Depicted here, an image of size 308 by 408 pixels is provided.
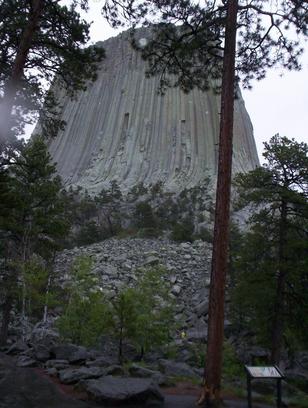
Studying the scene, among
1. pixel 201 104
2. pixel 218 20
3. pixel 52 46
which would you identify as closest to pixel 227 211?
pixel 218 20

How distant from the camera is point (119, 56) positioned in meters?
77.6

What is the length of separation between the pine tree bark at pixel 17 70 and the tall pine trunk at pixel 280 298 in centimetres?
925

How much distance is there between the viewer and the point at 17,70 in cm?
915

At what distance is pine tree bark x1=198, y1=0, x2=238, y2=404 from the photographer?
7352mm

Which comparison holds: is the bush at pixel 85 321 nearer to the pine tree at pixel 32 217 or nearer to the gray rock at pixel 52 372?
the pine tree at pixel 32 217

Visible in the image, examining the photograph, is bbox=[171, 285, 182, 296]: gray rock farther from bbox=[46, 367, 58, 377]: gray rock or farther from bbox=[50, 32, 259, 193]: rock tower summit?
bbox=[50, 32, 259, 193]: rock tower summit

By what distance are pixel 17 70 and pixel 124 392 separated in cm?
634

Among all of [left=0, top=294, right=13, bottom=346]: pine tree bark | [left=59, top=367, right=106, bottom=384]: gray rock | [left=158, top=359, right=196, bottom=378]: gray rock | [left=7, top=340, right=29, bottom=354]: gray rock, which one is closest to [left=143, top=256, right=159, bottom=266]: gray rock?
[left=0, top=294, right=13, bottom=346]: pine tree bark

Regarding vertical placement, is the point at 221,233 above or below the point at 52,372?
above

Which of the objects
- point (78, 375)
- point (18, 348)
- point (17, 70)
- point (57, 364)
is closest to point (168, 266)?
point (18, 348)

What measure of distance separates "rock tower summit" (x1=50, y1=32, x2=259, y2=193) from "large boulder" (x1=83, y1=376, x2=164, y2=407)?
153ft

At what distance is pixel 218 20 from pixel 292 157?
23.2 feet

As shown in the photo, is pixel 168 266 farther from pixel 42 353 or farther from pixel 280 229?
pixel 42 353

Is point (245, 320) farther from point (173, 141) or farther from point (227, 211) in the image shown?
point (173, 141)
